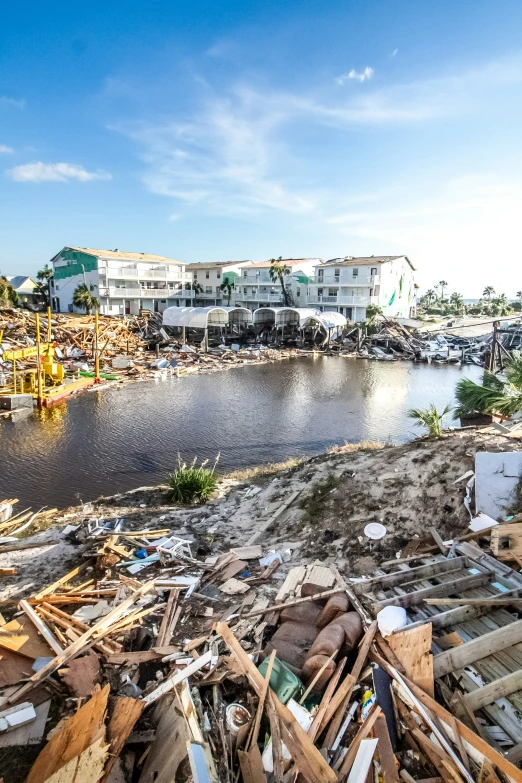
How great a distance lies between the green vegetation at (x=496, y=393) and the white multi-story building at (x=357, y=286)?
151ft

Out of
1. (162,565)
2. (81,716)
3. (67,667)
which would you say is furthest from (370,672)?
(162,565)

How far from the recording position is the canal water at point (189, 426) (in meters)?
15.4

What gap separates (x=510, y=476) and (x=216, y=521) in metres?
6.51

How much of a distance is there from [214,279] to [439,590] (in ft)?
209

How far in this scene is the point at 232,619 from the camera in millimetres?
6258

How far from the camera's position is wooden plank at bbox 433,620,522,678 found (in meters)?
4.62

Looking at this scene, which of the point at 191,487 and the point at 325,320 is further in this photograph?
the point at 325,320

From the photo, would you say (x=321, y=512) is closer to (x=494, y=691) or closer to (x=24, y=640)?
(x=494, y=691)

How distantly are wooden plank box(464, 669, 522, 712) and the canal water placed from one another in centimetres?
1165

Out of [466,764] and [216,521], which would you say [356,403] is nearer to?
[216,521]

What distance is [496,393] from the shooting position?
11836 millimetres

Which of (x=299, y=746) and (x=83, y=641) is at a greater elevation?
(x=299, y=746)

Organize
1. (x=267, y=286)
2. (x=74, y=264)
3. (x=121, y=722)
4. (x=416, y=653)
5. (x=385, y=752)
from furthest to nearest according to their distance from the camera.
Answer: (x=267, y=286)
(x=74, y=264)
(x=416, y=653)
(x=121, y=722)
(x=385, y=752)

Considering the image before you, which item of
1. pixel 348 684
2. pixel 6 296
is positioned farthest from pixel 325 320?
pixel 348 684
